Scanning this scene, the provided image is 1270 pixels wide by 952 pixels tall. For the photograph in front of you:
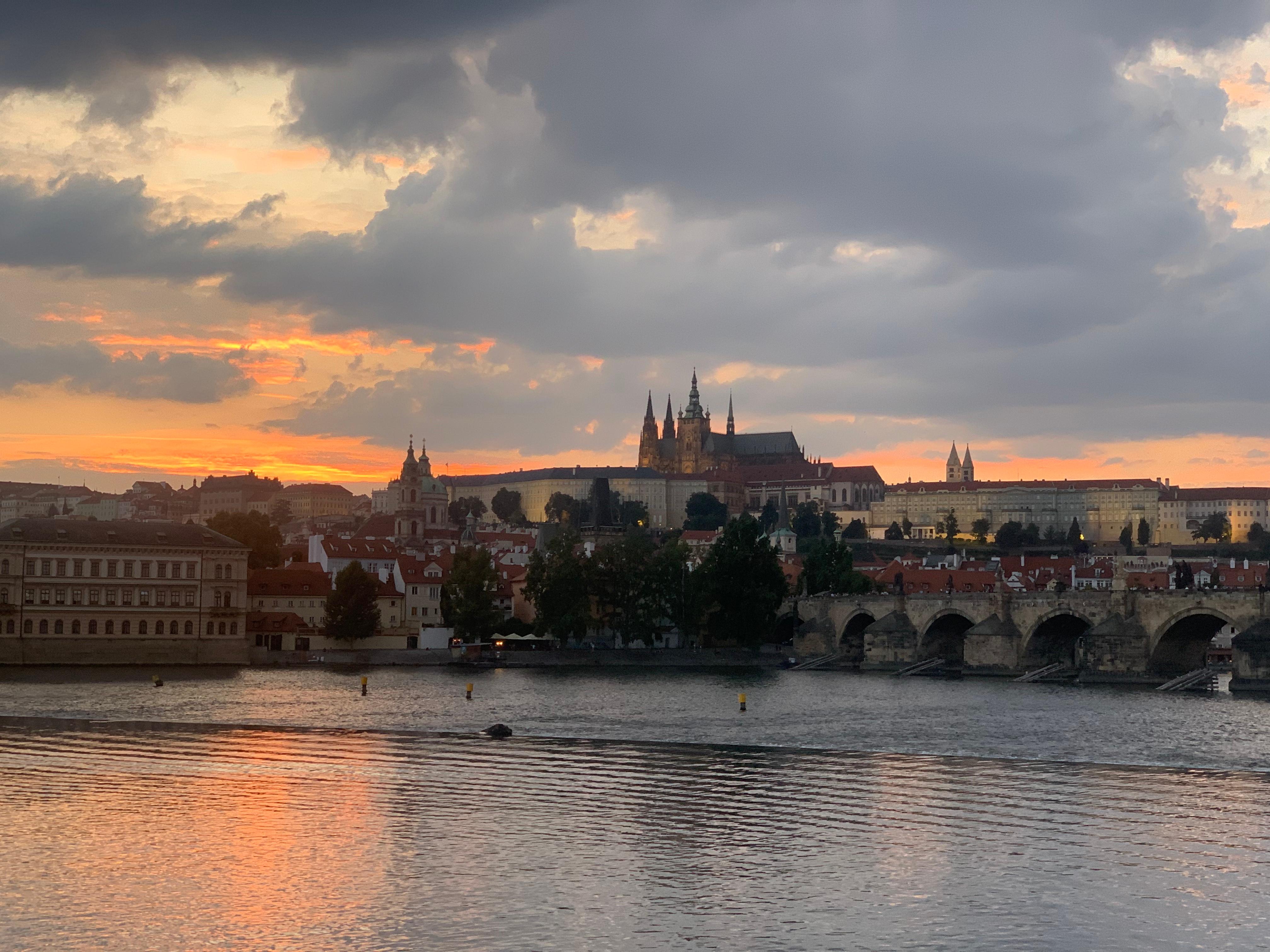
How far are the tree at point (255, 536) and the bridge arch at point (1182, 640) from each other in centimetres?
5511

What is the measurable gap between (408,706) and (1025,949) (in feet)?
123

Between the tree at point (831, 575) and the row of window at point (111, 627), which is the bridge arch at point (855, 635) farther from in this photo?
the row of window at point (111, 627)

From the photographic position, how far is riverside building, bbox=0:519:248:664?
76.4 m

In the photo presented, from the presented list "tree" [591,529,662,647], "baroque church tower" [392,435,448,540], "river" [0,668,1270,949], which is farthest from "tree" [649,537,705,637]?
"baroque church tower" [392,435,448,540]

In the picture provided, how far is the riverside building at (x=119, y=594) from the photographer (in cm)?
7644

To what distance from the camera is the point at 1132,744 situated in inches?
1649

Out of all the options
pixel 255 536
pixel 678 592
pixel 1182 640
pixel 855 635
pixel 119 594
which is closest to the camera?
pixel 1182 640

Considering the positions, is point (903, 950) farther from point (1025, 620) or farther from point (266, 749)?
point (1025, 620)

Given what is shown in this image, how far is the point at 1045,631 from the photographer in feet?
256

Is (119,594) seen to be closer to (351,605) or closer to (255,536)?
(351,605)

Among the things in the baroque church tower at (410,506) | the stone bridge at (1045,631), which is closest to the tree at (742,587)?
the stone bridge at (1045,631)

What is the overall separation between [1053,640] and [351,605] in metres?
36.4

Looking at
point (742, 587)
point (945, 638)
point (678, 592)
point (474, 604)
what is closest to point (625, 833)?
point (945, 638)

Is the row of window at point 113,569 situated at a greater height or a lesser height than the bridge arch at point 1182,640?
greater
